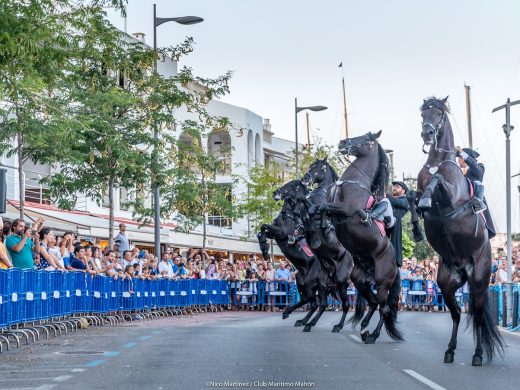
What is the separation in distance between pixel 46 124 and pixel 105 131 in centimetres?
269

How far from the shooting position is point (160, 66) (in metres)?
64.0

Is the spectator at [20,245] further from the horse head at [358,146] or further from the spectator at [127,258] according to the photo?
Answer: the spectator at [127,258]

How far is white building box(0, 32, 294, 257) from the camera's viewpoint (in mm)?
41375

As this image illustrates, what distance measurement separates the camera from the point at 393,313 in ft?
61.2

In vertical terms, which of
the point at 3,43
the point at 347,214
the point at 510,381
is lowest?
the point at 510,381

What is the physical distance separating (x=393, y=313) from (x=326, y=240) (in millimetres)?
3982

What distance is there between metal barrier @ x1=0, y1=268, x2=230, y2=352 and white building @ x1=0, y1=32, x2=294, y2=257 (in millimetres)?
4590

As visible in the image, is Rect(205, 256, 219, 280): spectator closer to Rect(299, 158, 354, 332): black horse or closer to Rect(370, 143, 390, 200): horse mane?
Rect(299, 158, 354, 332): black horse

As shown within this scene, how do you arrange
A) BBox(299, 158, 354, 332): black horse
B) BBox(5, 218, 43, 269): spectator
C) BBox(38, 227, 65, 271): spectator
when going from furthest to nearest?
1. BBox(38, 227, 65, 271): spectator
2. BBox(299, 158, 354, 332): black horse
3. BBox(5, 218, 43, 269): spectator

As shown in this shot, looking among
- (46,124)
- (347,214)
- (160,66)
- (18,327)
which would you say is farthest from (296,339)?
(160,66)

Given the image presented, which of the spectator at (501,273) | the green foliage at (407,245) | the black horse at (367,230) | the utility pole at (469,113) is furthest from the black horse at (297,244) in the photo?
the green foliage at (407,245)

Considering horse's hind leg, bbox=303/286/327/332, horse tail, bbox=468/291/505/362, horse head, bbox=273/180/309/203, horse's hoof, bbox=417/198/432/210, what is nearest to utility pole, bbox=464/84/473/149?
horse head, bbox=273/180/309/203

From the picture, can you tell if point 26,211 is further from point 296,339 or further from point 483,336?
point 483,336

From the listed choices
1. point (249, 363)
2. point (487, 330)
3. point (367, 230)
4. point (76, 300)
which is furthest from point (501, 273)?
point (249, 363)
